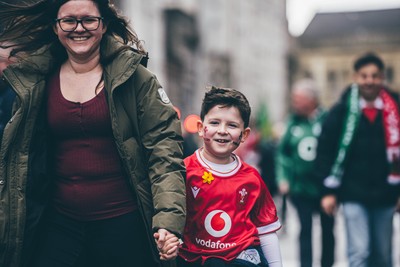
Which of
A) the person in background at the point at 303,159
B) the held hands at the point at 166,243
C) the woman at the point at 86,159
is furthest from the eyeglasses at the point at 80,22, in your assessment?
the person in background at the point at 303,159

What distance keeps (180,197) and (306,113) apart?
4759 mm

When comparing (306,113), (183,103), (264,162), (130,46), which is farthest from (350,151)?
(183,103)

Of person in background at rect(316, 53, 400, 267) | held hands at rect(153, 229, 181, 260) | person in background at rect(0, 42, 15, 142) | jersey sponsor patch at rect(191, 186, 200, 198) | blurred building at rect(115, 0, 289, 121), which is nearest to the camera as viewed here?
held hands at rect(153, 229, 181, 260)

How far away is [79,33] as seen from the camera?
3.92 metres

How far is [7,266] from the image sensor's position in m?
3.80

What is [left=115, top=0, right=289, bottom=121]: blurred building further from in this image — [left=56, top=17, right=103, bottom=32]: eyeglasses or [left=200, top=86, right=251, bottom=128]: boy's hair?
[left=56, top=17, right=103, bottom=32]: eyeglasses

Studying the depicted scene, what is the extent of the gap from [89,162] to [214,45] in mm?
45947

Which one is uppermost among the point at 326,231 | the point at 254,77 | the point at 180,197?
the point at 180,197

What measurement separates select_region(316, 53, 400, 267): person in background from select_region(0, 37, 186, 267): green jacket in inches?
104

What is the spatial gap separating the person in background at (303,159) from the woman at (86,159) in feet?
13.6

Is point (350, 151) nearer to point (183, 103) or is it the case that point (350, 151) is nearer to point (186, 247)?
point (186, 247)

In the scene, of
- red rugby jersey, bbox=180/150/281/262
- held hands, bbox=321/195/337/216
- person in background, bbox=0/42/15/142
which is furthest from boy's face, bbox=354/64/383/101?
person in background, bbox=0/42/15/142

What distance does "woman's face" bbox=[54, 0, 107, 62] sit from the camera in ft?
12.8

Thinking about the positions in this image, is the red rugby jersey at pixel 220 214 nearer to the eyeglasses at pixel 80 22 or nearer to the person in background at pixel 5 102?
the eyeglasses at pixel 80 22
